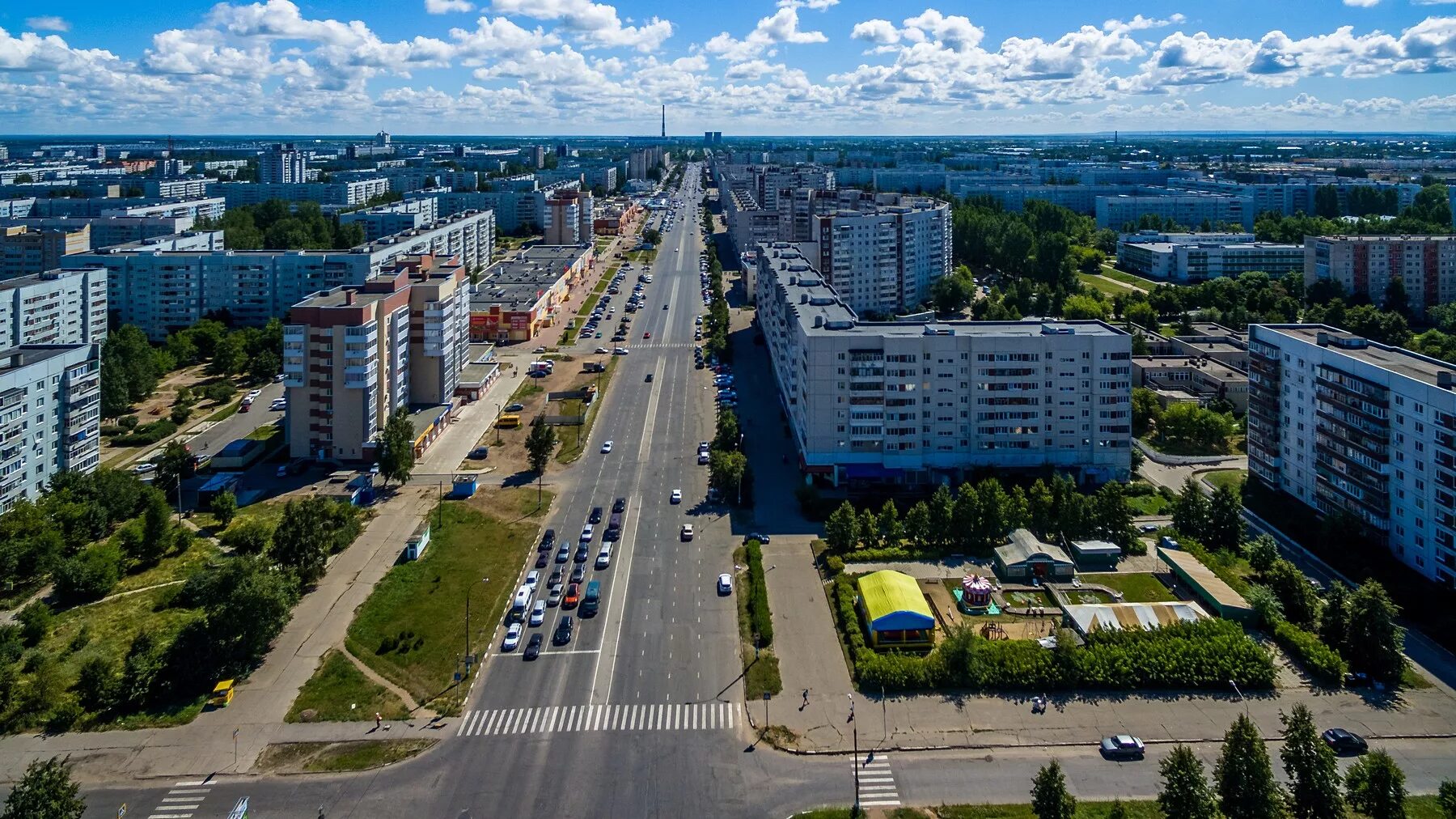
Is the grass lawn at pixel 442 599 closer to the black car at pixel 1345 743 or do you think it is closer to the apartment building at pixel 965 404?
the apartment building at pixel 965 404

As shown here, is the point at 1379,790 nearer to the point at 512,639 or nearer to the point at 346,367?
the point at 512,639

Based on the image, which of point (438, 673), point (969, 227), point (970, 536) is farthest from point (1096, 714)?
point (969, 227)

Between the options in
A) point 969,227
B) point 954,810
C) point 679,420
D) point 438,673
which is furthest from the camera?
point 969,227

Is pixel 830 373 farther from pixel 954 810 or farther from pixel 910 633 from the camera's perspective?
pixel 954 810

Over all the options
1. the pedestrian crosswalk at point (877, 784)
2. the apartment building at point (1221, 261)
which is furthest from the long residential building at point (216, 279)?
the apartment building at point (1221, 261)

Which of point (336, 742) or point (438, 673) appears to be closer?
point (336, 742)
